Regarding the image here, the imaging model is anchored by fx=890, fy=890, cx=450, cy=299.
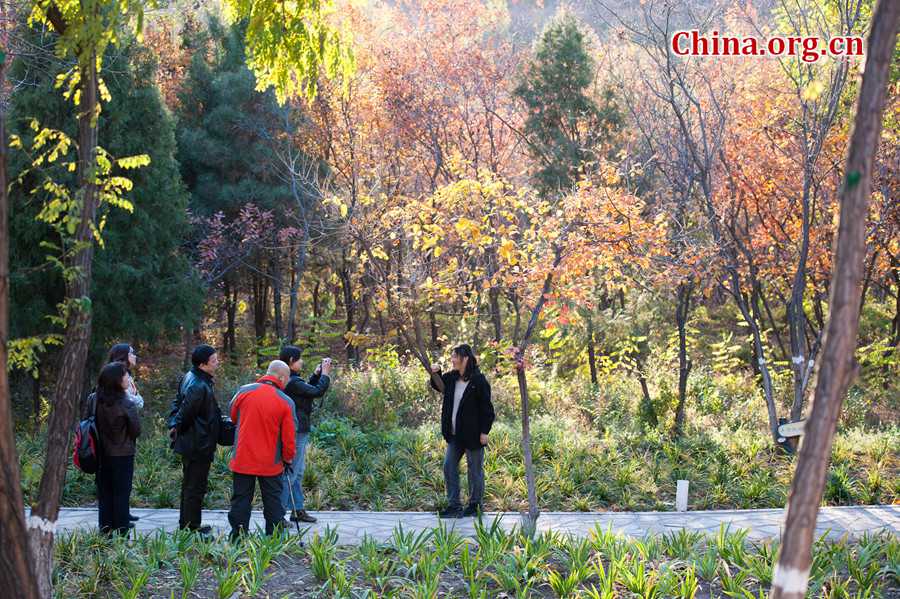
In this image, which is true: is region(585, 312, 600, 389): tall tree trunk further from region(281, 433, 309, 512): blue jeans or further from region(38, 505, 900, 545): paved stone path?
region(281, 433, 309, 512): blue jeans

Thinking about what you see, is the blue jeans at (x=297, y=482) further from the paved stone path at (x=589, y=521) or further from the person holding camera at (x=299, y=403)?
the paved stone path at (x=589, y=521)

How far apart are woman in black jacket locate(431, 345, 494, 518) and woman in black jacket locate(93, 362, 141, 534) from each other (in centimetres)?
284

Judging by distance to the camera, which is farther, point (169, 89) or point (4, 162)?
point (169, 89)

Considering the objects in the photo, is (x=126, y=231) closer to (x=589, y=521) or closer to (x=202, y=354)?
(x=202, y=354)

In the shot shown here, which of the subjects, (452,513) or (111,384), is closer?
(111,384)

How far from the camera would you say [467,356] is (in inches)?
334

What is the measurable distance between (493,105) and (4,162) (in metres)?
14.8

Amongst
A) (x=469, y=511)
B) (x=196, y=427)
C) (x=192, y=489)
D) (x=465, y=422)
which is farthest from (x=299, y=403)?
(x=469, y=511)

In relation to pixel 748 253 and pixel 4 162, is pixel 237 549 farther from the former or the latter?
pixel 748 253

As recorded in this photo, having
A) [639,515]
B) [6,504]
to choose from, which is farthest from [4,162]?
→ [639,515]

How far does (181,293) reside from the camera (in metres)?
15.2

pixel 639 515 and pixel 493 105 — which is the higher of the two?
pixel 493 105

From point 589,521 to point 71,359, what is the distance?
17.5 feet

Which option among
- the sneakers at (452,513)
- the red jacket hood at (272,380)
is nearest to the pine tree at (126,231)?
the red jacket hood at (272,380)
